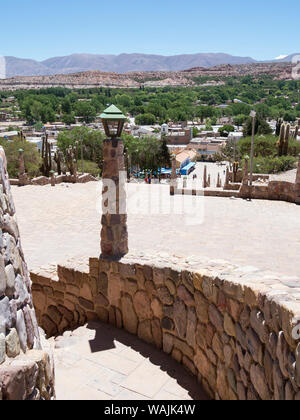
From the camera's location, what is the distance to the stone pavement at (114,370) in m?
4.62

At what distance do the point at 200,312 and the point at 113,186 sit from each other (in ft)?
7.95

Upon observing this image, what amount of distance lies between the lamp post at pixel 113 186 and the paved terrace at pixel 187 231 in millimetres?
1642

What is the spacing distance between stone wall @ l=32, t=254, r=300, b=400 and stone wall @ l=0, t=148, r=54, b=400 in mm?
1751

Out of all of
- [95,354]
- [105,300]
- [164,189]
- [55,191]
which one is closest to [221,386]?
[95,354]

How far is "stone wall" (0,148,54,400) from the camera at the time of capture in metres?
2.45

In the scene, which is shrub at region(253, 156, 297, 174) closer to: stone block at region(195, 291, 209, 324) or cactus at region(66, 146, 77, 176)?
cactus at region(66, 146, 77, 176)

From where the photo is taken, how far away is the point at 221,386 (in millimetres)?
4234

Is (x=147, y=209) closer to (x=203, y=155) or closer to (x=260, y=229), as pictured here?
(x=260, y=229)

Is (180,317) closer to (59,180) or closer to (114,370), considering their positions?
(114,370)

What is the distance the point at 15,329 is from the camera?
268cm

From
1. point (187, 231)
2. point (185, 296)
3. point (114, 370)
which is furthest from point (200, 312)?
point (187, 231)
